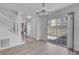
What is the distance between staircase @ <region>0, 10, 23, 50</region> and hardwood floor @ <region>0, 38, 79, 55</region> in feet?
0.34

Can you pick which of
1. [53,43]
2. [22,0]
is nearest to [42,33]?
[53,43]

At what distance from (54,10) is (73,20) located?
14.1 inches

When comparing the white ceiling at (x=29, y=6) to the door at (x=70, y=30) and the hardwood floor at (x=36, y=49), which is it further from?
the hardwood floor at (x=36, y=49)

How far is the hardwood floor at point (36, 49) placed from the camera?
1.54 m

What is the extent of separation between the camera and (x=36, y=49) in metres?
1.60

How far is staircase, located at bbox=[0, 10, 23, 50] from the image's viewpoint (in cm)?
158

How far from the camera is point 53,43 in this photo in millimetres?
1730

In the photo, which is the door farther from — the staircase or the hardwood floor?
the staircase

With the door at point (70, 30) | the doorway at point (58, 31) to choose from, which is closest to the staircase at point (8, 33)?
the doorway at point (58, 31)

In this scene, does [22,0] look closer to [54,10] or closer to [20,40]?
[54,10]

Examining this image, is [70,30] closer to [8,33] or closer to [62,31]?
[62,31]

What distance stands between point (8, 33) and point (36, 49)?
0.56m

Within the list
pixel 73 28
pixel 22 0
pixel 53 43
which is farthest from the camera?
pixel 53 43
